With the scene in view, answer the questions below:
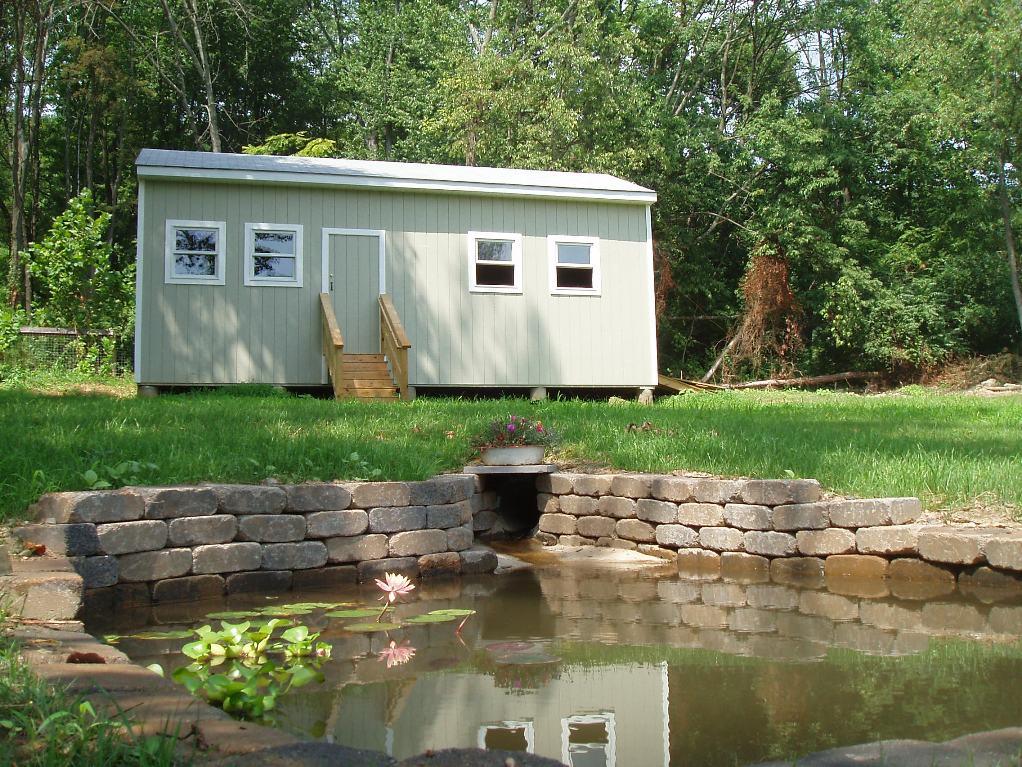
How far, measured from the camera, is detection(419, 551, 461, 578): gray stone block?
5973 mm

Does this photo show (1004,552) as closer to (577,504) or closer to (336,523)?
(577,504)

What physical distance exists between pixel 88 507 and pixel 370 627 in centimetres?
178

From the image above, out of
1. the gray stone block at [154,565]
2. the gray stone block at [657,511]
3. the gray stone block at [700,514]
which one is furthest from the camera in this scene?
the gray stone block at [657,511]

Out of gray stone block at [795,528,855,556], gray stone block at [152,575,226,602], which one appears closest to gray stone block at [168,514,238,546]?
gray stone block at [152,575,226,602]

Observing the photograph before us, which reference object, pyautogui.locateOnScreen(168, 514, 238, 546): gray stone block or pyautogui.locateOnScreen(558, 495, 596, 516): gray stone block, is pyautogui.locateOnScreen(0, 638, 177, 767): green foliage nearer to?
pyautogui.locateOnScreen(168, 514, 238, 546): gray stone block

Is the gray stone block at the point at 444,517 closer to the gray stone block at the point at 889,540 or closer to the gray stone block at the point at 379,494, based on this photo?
the gray stone block at the point at 379,494

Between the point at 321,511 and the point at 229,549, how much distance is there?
24.1 inches

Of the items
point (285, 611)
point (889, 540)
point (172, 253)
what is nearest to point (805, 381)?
point (172, 253)

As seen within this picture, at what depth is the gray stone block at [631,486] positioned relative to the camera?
675cm

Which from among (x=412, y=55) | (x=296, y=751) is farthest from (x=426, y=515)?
(x=412, y=55)

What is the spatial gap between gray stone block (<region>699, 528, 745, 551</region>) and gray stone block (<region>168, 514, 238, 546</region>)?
120 inches

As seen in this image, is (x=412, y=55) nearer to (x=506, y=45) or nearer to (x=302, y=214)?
(x=506, y=45)

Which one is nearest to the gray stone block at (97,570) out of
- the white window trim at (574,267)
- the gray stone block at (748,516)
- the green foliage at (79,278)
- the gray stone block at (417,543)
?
the gray stone block at (417,543)

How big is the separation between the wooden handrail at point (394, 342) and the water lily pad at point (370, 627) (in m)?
7.36
